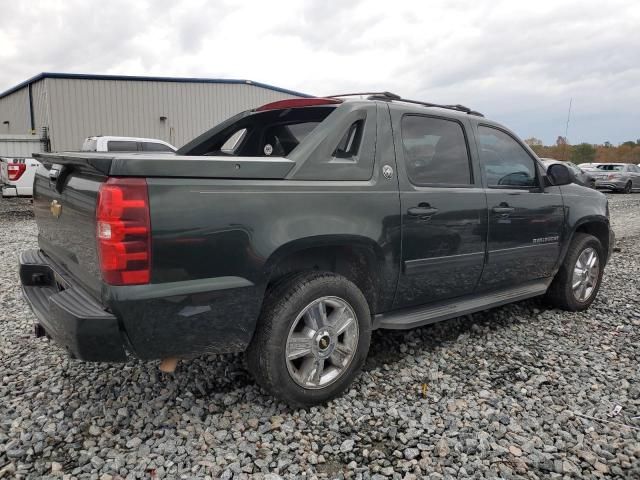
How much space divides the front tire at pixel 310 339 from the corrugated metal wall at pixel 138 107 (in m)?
20.1

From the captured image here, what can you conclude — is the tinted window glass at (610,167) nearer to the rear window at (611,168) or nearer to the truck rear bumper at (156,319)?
the rear window at (611,168)

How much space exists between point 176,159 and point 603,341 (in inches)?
142

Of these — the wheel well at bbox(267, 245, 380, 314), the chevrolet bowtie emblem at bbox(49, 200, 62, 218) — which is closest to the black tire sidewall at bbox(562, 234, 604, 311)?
the wheel well at bbox(267, 245, 380, 314)

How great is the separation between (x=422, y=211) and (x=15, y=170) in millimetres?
10946

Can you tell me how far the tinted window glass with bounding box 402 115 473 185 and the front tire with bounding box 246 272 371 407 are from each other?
96 cm

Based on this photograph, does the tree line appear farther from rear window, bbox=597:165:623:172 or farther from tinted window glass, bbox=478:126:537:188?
tinted window glass, bbox=478:126:537:188

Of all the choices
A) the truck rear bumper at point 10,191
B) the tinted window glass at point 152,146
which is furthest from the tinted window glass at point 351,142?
the truck rear bumper at point 10,191

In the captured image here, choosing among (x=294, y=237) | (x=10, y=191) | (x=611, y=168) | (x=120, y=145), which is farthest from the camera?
(x=611, y=168)

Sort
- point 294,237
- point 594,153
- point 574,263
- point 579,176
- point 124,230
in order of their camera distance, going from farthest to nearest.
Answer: point 594,153 → point 579,176 → point 574,263 → point 294,237 → point 124,230

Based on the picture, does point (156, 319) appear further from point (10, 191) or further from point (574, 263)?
point (10, 191)

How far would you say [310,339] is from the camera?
2688mm

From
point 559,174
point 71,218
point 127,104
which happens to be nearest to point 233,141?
point 71,218

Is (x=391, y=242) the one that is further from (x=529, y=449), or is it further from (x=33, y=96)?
(x=33, y=96)

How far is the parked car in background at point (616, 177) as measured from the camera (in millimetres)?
22109
